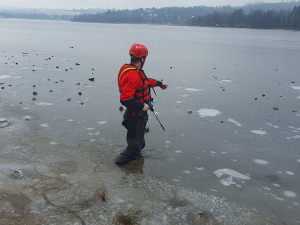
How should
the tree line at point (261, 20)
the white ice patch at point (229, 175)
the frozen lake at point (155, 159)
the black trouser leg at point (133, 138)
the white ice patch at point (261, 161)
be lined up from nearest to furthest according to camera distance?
1. the frozen lake at point (155, 159)
2. the white ice patch at point (229, 175)
3. the black trouser leg at point (133, 138)
4. the white ice patch at point (261, 161)
5. the tree line at point (261, 20)

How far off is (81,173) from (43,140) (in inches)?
63.1

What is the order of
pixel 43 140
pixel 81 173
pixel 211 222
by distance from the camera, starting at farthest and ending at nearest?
pixel 43 140
pixel 81 173
pixel 211 222

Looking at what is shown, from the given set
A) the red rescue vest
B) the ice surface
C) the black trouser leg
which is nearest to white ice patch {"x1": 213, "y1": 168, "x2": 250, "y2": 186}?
the ice surface

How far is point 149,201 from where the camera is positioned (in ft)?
13.3

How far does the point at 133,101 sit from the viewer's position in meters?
4.66

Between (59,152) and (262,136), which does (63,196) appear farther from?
(262,136)

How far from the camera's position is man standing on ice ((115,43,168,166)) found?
4691 millimetres

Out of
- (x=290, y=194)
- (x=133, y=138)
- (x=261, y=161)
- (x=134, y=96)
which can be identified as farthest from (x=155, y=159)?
(x=290, y=194)

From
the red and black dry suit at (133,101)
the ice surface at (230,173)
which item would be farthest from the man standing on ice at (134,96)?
the ice surface at (230,173)

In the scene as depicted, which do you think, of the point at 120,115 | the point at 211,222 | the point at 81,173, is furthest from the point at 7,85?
the point at 211,222

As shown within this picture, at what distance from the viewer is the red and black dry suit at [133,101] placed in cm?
469

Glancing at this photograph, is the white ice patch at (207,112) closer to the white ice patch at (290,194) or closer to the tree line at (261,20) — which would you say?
the white ice patch at (290,194)

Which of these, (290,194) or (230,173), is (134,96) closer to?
(230,173)

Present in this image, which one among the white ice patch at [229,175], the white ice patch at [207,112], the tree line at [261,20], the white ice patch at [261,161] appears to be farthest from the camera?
the tree line at [261,20]
